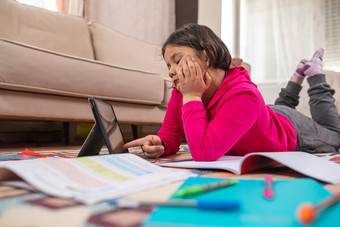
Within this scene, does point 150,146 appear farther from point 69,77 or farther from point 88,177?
point 69,77

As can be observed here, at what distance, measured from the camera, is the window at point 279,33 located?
3269 mm

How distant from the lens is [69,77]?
140 centimetres

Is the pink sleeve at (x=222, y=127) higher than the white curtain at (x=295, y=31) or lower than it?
lower

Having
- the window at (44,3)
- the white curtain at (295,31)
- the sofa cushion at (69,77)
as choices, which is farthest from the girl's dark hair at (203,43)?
the white curtain at (295,31)

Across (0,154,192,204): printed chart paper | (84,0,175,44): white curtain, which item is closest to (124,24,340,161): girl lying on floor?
(0,154,192,204): printed chart paper

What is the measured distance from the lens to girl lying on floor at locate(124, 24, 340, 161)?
2.40ft

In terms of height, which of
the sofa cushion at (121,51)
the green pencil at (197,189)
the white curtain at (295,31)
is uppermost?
the white curtain at (295,31)

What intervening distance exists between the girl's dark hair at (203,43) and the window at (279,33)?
8.94 ft

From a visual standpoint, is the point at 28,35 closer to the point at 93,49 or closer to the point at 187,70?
the point at 93,49

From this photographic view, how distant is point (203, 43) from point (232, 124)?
0.29 meters

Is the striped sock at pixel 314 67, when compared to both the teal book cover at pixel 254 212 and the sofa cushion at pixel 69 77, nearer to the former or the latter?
the sofa cushion at pixel 69 77

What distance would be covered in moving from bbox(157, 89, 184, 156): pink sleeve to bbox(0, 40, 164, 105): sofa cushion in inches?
23.0

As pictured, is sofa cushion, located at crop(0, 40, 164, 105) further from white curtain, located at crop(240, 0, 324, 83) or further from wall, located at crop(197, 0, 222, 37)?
white curtain, located at crop(240, 0, 324, 83)

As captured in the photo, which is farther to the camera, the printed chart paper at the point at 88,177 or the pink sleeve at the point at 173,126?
the pink sleeve at the point at 173,126
